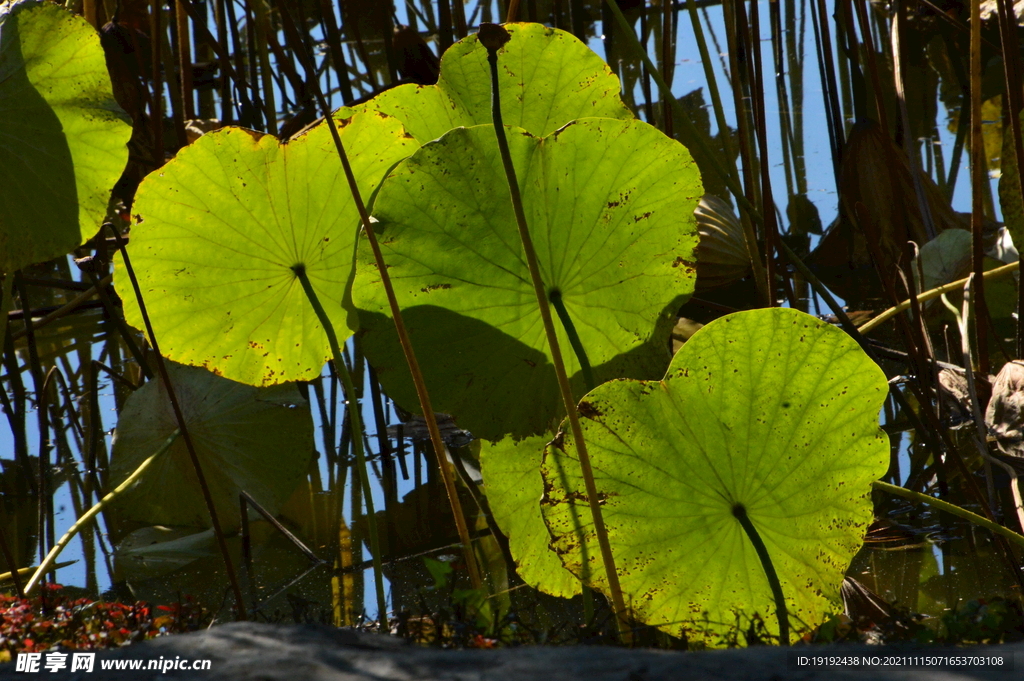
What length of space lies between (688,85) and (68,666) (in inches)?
114

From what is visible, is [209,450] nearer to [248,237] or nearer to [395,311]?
[248,237]

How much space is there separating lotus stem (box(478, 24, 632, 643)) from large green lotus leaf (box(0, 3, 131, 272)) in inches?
27.9

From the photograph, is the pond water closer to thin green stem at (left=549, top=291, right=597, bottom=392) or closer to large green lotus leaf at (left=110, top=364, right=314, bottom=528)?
large green lotus leaf at (left=110, top=364, right=314, bottom=528)

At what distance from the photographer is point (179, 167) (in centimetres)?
121

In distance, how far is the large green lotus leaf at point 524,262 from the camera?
1.08 m

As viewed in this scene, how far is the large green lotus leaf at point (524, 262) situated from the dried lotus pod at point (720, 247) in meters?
0.71

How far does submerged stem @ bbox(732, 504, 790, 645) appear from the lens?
3.11ft

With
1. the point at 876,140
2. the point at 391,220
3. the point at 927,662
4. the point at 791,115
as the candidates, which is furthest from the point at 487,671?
the point at 791,115

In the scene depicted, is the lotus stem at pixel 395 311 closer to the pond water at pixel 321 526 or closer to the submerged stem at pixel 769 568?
the pond water at pixel 321 526

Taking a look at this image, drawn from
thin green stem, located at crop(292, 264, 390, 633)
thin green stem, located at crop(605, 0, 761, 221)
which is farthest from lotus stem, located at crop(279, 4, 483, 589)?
thin green stem, located at crop(605, 0, 761, 221)

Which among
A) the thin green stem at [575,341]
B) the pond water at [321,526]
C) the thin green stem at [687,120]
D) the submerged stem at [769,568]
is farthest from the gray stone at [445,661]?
the thin green stem at [687,120]

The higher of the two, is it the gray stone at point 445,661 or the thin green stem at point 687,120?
the thin green stem at point 687,120

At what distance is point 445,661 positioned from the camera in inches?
25.9

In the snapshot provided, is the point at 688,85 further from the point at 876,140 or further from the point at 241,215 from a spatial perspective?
the point at 241,215
